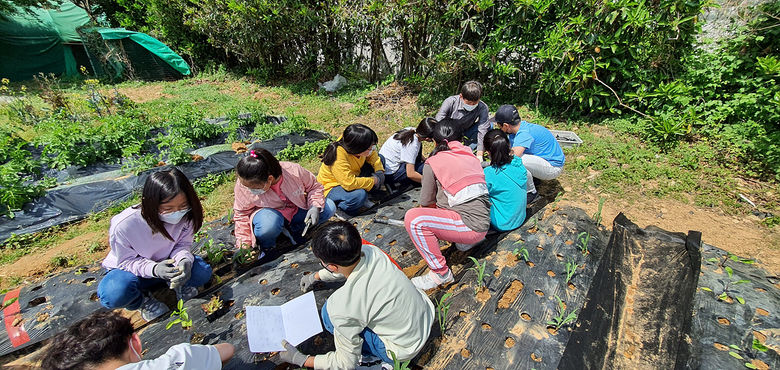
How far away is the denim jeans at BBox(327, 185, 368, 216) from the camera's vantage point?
343 centimetres

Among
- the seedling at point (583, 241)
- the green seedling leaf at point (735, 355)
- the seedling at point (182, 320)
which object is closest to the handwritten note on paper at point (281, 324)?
the seedling at point (182, 320)

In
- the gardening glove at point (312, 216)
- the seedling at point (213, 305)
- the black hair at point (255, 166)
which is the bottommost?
the seedling at point (213, 305)

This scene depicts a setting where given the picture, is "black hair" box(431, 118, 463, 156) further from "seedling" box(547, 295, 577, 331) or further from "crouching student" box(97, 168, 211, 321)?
"crouching student" box(97, 168, 211, 321)

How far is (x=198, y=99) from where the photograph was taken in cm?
885

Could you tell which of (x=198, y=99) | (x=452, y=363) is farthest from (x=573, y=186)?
(x=198, y=99)

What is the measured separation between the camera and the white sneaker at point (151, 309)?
229 centimetres

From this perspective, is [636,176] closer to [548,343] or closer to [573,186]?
[573,186]

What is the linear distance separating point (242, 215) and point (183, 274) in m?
0.77

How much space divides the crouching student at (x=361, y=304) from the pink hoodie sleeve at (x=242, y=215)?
132 cm

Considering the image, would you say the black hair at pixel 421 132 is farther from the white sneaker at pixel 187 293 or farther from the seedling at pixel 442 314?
the white sneaker at pixel 187 293

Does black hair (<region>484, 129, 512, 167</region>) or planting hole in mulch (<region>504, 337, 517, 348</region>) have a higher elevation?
black hair (<region>484, 129, 512, 167</region>)

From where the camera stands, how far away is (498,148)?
269 centimetres

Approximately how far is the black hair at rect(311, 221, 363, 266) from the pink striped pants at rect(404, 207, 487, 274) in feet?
3.00

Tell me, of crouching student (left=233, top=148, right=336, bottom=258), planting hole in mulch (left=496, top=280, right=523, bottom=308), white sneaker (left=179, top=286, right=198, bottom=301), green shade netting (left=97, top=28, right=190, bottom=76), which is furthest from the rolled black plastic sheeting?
green shade netting (left=97, top=28, right=190, bottom=76)
